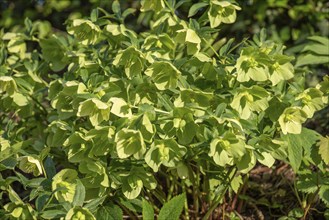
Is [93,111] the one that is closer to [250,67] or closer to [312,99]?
[250,67]

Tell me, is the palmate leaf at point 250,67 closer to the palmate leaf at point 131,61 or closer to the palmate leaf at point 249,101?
the palmate leaf at point 249,101

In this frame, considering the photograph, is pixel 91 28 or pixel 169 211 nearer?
pixel 169 211

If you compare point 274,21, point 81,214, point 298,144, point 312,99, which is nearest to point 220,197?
point 298,144

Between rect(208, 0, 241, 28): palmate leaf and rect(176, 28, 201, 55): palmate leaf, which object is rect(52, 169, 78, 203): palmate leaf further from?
rect(208, 0, 241, 28): palmate leaf

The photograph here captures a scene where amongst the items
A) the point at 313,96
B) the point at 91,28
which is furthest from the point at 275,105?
the point at 91,28

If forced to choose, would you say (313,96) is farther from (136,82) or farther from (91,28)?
(91,28)

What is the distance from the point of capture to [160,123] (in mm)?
1396

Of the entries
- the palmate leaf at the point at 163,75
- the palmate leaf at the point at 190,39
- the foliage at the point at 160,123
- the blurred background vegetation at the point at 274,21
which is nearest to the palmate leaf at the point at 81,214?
the foliage at the point at 160,123

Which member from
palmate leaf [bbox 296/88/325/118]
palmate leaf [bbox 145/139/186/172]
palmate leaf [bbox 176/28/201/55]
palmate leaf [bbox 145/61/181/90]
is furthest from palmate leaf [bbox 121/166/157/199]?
palmate leaf [bbox 296/88/325/118]

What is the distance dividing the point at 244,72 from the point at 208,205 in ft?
1.45

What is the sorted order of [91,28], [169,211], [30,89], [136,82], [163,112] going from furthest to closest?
1. [30,89]
2. [91,28]
3. [136,82]
4. [163,112]
5. [169,211]

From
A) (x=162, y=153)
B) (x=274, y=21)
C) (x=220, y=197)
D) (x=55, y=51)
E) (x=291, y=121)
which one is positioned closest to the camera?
(x=162, y=153)

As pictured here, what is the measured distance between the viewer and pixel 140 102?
1.51 metres

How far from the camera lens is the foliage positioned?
137cm
